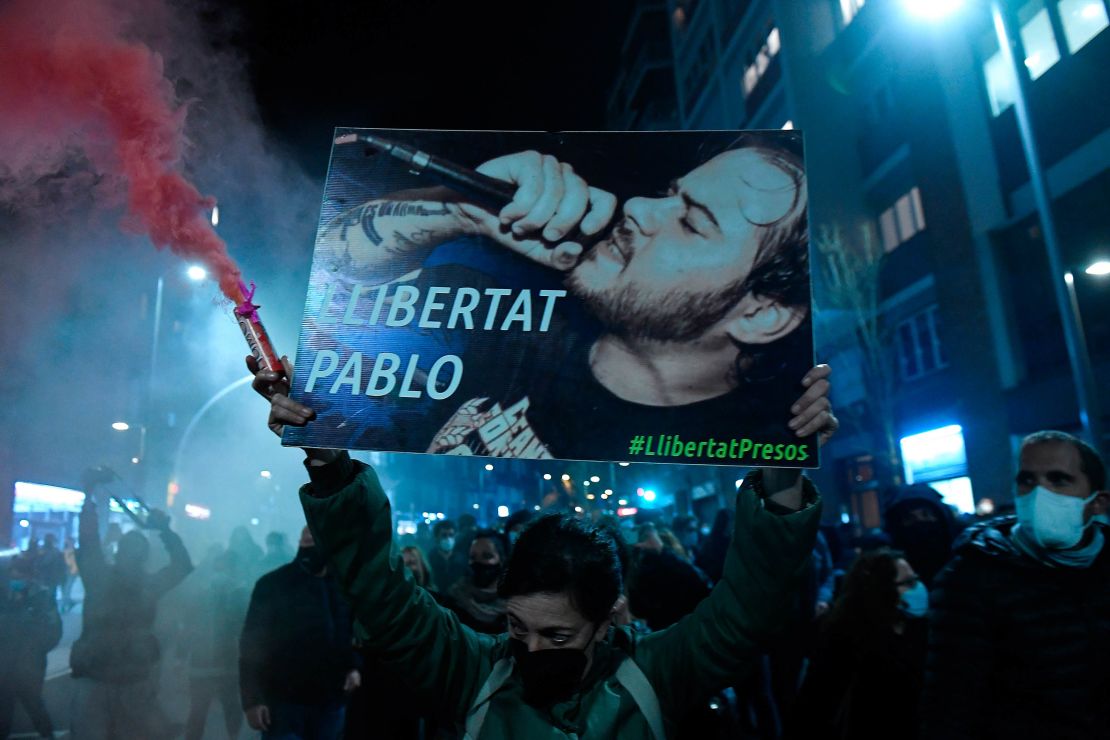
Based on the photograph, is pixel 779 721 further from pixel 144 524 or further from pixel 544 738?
pixel 144 524

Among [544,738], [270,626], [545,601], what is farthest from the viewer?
[270,626]

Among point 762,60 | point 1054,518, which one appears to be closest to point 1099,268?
point 1054,518

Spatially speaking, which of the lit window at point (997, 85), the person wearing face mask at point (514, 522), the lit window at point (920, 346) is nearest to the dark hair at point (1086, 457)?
the person wearing face mask at point (514, 522)

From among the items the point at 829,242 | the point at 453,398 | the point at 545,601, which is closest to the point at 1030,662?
the point at 545,601

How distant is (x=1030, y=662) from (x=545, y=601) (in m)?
2.01

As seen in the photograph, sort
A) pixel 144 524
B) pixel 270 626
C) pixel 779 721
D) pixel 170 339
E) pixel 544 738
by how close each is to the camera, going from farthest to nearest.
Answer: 1. pixel 170 339
2. pixel 144 524
3. pixel 779 721
4. pixel 270 626
5. pixel 544 738

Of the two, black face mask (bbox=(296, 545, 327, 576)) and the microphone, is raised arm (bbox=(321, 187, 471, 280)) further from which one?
black face mask (bbox=(296, 545, 327, 576))

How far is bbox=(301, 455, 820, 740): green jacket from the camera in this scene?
2.06m

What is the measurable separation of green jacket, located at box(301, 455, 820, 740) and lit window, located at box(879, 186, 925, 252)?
2234 cm

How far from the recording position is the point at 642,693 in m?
2.08

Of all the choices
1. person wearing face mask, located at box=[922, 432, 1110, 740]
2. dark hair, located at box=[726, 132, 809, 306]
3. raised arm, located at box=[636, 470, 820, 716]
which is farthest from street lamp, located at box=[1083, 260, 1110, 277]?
raised arm, located at box=[636, 470, 820, 716]

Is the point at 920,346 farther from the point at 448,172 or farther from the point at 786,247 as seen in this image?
the point at 448,172

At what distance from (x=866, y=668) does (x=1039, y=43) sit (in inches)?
720

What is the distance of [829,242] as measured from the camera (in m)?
25.5
